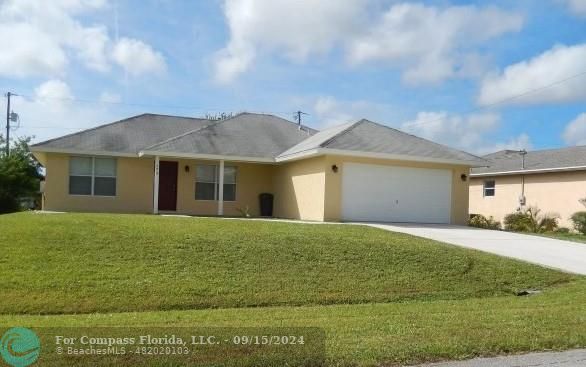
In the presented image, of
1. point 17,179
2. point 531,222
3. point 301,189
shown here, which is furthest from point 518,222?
point 17,179

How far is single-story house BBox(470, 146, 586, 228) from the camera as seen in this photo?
26.1 m

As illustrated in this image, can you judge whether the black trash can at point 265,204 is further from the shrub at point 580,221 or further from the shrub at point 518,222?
the shrub at point 580,221

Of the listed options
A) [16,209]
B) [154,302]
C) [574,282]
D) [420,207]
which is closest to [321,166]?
[420,207]

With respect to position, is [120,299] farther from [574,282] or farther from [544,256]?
[544,256]

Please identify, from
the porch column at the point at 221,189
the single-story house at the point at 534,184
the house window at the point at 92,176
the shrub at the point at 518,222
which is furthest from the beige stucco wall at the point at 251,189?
the single-story house at the point at 534,184

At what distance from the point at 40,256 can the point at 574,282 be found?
34.9 feet

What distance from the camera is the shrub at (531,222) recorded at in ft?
82.7

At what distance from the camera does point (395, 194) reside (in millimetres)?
21203

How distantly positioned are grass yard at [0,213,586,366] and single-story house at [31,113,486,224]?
6.46 metres

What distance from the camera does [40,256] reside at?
34.9ft

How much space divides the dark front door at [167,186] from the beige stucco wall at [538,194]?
17.5 meters

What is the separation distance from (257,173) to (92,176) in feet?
23.1

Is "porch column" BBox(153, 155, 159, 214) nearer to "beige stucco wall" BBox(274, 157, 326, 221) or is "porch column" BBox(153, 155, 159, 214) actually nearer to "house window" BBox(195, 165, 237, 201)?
"house window" BBox(195, 165, 237, 201)

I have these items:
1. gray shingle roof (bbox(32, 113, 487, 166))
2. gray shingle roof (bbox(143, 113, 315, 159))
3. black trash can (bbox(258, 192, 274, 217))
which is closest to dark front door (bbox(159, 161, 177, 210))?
gray shingle roof (bbox(32, 113, 487, 166))
